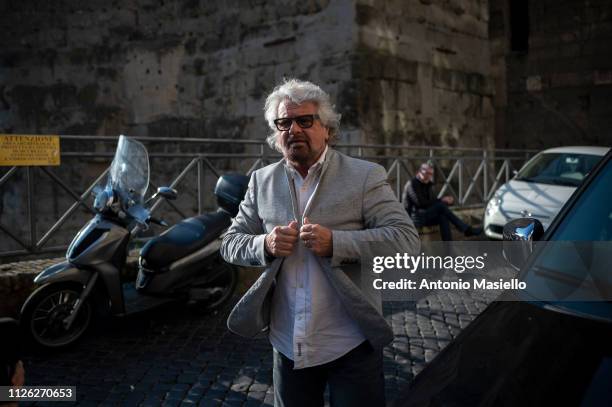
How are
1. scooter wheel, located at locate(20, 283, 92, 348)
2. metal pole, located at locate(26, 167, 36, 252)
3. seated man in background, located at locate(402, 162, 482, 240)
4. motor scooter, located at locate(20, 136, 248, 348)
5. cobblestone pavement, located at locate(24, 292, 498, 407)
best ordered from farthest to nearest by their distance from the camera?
seated man in background, located at locate(402, 162, 482, 240)
metal pole, located at locate(26, 167, 36, 252)
motor scooter, located at locate(20, 136, 248, 348)
scooter wheel, located at locate(20, 283, 92, 348)
cobblestone pavement, located at locate(24, 292, 498, 407)

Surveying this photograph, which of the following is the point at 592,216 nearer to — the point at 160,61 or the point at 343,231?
the point at 343,231

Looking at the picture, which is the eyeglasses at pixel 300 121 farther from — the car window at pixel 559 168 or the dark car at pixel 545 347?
the car window at pixel 559 168

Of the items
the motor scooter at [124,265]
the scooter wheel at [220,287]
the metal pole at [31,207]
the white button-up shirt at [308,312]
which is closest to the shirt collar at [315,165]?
the white button-up shirt at [308,312]

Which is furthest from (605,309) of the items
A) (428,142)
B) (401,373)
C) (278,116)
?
(428,142)

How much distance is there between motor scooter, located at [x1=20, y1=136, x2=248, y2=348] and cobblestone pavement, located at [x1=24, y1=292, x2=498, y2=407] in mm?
209

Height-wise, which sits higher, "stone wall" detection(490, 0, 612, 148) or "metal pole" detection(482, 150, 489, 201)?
"stone wall" detection(490, 0, 612, 148)

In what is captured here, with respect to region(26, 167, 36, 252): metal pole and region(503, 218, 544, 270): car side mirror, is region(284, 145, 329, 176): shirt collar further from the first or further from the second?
region(26, 167, 36, 252): metal pole

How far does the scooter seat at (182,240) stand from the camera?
4.38 m

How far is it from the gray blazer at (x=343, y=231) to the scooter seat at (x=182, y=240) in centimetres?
248

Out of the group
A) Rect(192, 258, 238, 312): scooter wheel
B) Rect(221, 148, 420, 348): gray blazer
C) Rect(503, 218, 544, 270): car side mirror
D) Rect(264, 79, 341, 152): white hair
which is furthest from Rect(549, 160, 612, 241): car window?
Rect(192, 258, 238, 312): scooter wheel

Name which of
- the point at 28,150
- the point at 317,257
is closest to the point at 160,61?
the point at 28,150

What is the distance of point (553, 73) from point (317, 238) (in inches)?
536

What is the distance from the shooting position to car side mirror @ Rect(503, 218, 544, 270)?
2.07m

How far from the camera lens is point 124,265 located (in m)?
4.34
